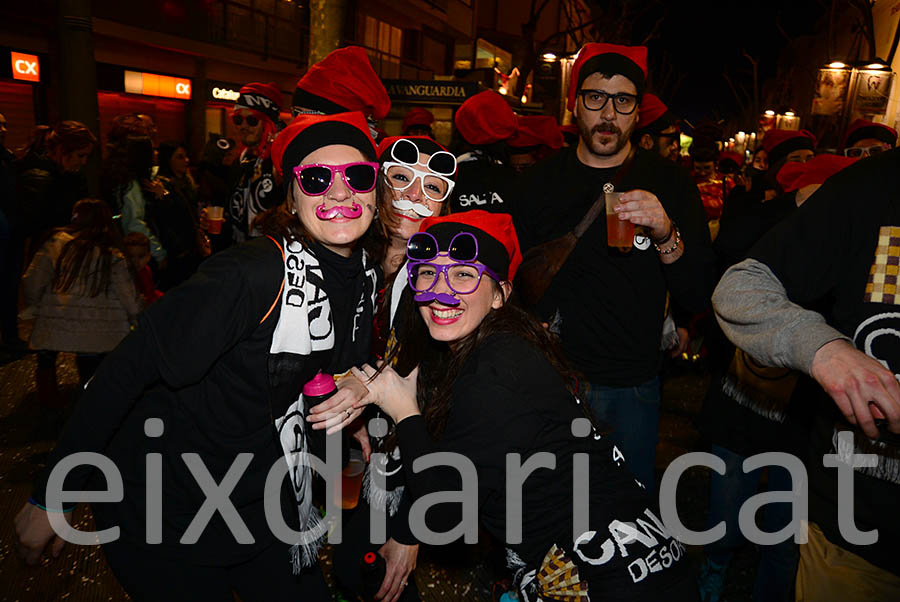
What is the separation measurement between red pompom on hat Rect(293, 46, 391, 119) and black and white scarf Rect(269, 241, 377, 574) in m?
1.48

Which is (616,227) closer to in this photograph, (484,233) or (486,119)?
(484,233)

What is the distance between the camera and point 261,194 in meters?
4.42

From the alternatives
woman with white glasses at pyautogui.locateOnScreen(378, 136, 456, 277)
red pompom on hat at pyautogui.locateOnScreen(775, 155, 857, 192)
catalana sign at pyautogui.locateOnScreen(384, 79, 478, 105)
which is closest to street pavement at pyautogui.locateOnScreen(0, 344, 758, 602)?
woman with white glasses at pyautogui.locateOnScreen(378, 136, 456, 277)

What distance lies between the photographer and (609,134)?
2990 mm

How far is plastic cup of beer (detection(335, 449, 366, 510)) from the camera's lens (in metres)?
2.91

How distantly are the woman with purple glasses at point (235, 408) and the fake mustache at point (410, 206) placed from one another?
2.33ft

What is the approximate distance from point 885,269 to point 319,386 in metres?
1.76

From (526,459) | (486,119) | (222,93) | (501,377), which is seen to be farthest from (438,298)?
(222,93)

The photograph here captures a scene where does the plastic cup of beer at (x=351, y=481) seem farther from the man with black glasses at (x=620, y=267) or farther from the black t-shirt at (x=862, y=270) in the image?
the black t-shirt at (x=862, y=270)

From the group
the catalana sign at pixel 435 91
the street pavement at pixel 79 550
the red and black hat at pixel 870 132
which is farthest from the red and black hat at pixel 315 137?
the catalana sign at pixel 435 91

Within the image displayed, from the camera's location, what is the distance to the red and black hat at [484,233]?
226cm

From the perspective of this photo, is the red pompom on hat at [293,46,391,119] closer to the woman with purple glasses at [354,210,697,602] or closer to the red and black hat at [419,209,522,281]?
the red and black hat at [419,209,522,281]

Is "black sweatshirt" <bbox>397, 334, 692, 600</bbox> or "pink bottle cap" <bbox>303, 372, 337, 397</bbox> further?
"pink bottle cap" <bbox>303, 372, 337, 397</bbox>

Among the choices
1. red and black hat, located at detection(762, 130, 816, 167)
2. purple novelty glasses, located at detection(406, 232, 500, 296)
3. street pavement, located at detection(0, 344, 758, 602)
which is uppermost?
red and black hat, located at detection(762, 130, 816, 167)
